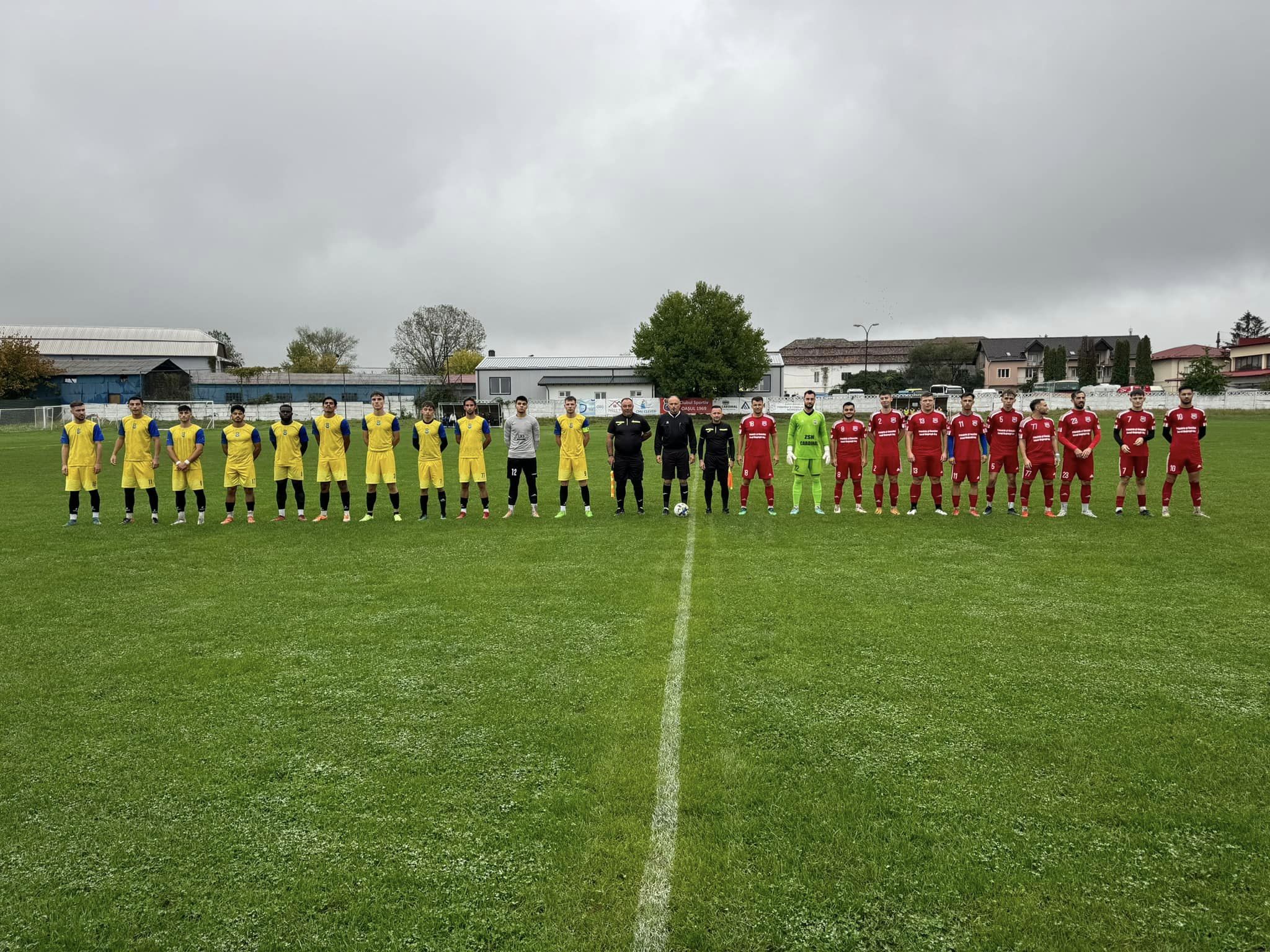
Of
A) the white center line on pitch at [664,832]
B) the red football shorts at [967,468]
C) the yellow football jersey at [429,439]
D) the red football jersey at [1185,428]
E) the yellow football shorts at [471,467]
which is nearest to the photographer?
the white center line on pitch at [664,832]

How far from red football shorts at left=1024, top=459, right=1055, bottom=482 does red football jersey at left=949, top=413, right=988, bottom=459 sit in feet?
2.61

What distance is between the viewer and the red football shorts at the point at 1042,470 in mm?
11836

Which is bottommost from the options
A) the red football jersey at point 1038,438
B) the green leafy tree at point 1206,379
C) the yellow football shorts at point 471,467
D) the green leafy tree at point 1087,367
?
the yellow football shorts at point 471,467

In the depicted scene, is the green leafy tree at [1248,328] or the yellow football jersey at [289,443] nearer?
the yellow football jersey at [289,443]

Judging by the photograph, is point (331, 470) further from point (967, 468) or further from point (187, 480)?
point (967, 468)

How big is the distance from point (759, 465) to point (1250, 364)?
85297 mm

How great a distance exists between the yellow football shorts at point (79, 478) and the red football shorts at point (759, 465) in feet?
33.0

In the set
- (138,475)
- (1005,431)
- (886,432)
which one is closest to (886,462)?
(886,432)

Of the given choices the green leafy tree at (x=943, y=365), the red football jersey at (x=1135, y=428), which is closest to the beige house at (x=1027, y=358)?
the green leafy tree at (x=943, y=365)

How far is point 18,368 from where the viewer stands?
53.0m

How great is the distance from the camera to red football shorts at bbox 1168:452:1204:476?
11.4 m

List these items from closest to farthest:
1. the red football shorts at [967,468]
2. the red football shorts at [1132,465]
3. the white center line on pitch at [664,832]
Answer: the white center line on pitch at [664,832], the red football shorts at [1132,465], the red football shorts at [967,468]

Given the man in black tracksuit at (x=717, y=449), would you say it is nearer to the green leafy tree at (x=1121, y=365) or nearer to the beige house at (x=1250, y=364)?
the green leafy tree at (x=1121, y=365)

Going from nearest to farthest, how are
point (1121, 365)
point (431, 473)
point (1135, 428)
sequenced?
1. point (1135, 428)
2. point (431, 473)
3. point (1121, 365)
